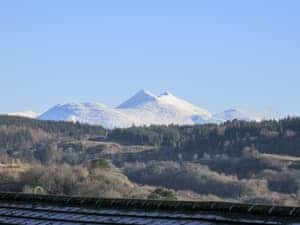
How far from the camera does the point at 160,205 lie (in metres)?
15.6

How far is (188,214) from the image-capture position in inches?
581

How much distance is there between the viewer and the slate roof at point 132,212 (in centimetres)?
1367

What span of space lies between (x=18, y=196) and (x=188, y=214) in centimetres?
594

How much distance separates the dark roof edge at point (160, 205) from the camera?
1367cm

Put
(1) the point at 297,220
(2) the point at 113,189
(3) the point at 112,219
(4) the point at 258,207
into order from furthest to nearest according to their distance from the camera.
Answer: (2) the point at 113,189, (3) the point at 112,219, (4) the point at 258,207, (1) the point at 297,220

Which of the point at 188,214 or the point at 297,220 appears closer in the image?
the point at 297,220

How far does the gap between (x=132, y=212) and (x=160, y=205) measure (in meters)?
0.58

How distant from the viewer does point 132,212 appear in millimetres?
15586

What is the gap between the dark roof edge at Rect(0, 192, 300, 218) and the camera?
13667 mm

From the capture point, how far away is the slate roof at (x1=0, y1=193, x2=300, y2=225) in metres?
13.7

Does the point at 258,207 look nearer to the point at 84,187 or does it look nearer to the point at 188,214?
the point at 188,214

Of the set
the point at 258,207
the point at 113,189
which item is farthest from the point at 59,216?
the point at 113,189

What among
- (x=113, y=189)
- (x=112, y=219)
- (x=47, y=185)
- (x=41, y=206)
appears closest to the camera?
(x=112, y=219)

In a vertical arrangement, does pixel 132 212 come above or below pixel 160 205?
below
